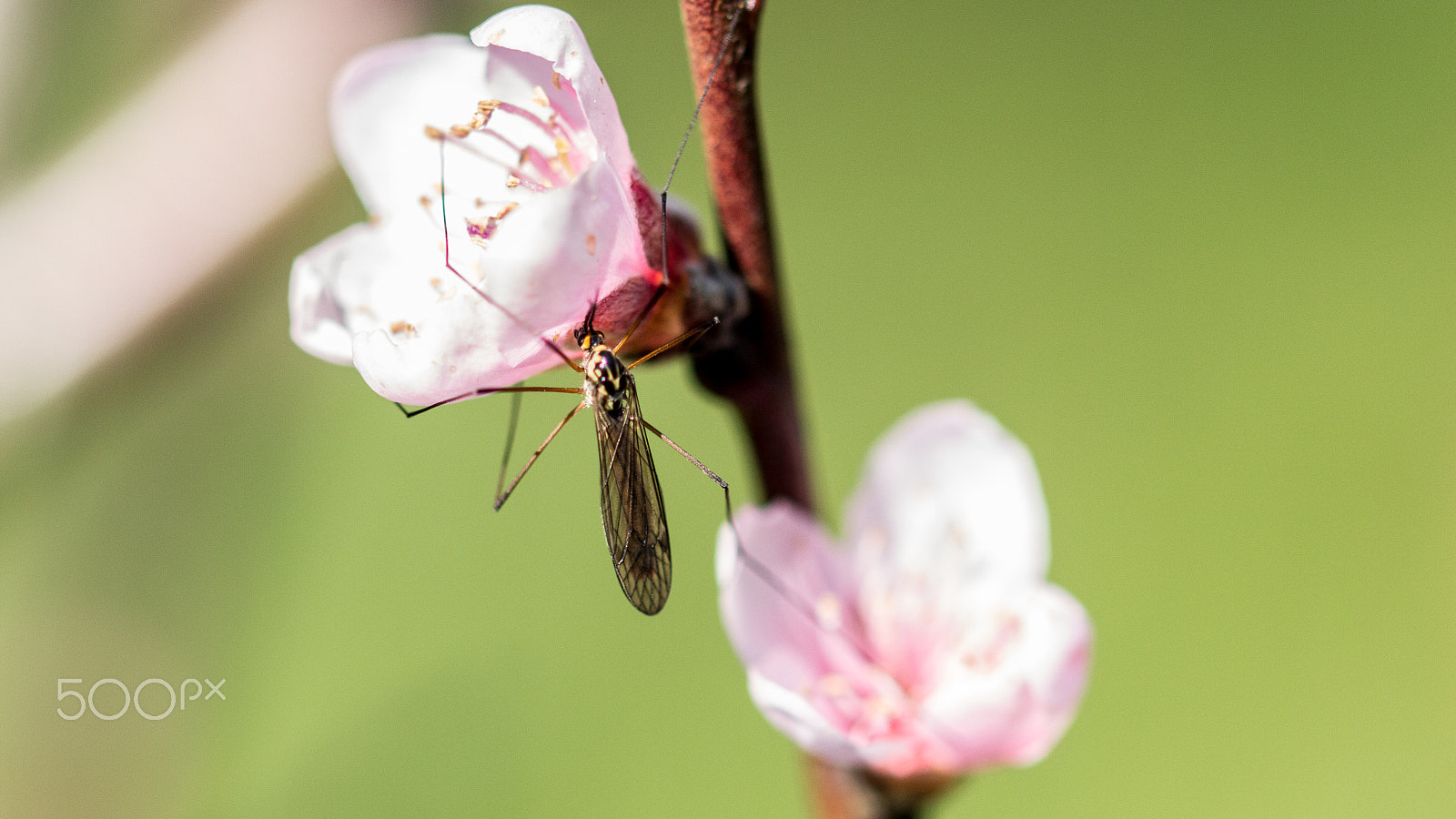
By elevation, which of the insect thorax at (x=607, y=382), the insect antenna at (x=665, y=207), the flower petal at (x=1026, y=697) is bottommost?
the flower petal at (x=1026, y=697)

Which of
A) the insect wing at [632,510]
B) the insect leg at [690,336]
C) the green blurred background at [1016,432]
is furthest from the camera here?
the green blurred background at [1016,432]

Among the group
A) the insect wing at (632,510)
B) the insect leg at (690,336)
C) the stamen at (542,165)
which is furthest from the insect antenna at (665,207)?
the insect wing at (632,510)

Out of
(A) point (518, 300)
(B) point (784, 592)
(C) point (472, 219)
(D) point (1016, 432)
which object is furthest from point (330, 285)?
(D) point (1016, 432)

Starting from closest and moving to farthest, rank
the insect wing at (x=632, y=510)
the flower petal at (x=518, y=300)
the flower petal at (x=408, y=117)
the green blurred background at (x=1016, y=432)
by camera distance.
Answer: the flower petal at (x=518, y=300) → the flower petal at (x=408, y=117) → the insect wing at (x=632, y=510) → the green blurred background at (x=1016, y=432)

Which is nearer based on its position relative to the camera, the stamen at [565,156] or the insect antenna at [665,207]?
the insect antenna at [665,207]

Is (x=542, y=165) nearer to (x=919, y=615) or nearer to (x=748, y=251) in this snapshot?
(x=748, y=251)

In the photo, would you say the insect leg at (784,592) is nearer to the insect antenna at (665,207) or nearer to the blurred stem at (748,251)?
the blurred stem at (748,251)

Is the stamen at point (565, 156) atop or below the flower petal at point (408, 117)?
below
